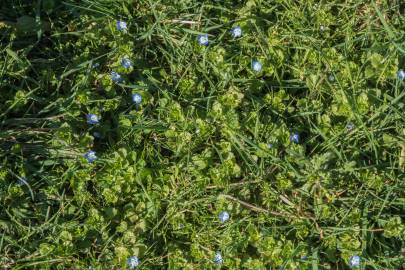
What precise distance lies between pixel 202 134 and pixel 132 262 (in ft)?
2.30

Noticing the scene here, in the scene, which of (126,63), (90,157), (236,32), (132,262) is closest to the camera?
(132,262)

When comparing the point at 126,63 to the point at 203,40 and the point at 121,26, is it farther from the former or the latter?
the point at 203,40

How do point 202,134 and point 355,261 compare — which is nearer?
point 355,261

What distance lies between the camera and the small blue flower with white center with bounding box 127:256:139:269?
2.78 metres

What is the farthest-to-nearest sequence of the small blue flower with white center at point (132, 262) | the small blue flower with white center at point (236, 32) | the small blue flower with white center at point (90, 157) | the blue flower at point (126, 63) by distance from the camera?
the small blue flower with white center at point (236, 32), the blue flower at point (126, 63), the small blue flower with white center at point (90, 157), the small blue flower with white center at point (132, 262)

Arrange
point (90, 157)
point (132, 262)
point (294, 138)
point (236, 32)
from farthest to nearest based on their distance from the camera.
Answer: point (236, 32)
point (294, 138)
point (90, 157)
point (132, 262)

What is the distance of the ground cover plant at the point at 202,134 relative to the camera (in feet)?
9.41

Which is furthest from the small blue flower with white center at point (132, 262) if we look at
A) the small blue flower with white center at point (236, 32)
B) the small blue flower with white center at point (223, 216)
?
the small blue flower with white center at point (236, 32)

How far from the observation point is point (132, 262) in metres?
2.79

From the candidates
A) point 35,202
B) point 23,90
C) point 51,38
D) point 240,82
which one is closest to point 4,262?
point 35,202

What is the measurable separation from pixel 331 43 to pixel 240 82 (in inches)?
22.2

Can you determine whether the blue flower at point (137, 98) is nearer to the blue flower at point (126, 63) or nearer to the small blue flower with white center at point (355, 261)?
the blue flower at point (126, 63)

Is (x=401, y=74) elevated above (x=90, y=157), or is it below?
above

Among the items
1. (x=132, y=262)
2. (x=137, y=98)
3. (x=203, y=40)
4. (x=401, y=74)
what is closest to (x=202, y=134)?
(x=137, y=98)
